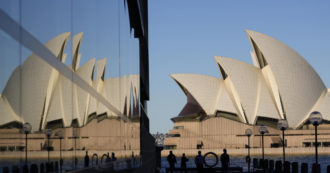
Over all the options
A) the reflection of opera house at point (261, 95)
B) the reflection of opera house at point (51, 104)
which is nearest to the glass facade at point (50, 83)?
the reflection of opera house at point (51, 104)

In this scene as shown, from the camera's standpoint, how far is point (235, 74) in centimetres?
6322

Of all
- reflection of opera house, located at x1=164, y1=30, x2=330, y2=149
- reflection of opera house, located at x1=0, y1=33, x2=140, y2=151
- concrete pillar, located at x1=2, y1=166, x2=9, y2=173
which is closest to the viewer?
concrete pillar, located at x1=2, y1=166, x2=9, y2=173

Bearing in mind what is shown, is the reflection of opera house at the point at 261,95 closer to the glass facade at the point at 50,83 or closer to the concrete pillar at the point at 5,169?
the glass facade at the point at 50,83

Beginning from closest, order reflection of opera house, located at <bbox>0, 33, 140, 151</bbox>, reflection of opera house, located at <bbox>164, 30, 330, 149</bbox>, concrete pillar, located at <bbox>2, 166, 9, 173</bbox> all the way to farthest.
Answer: concrete pillar, located at <bbox>2, 166, 9, 173</bbox> → reflection of opera house, located at <bbox>0, 33, 140, 151</bbox> → reflection of opera house, located at <bbox>164, 30, 330, 149</bbox>

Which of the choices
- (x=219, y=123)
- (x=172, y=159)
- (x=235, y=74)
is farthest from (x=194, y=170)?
(x=219, y=123)

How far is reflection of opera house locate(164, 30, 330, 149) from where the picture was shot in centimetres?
6309

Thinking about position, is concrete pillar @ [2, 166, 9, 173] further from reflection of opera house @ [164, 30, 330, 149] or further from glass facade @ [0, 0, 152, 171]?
reflection of opera house @ [164, 30, 330, 149]

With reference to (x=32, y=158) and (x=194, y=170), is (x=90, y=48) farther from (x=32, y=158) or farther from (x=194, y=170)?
(x=194, y=170)

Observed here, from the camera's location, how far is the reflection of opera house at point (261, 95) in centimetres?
6309

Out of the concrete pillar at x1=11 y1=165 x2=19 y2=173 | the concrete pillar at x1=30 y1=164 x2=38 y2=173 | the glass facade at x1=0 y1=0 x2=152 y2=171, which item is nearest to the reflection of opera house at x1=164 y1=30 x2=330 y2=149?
the glass facade at x1=0 y1=0 x2=152 y2=171

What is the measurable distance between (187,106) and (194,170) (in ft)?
167

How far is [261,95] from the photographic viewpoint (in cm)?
6488

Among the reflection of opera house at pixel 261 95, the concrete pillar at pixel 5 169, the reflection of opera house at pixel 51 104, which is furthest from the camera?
the reflection of opera house at pixel 261 95

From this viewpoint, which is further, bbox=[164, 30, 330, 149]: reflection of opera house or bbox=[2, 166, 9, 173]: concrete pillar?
bbox=[164, 30, 330, 149]: reflection of opera house
